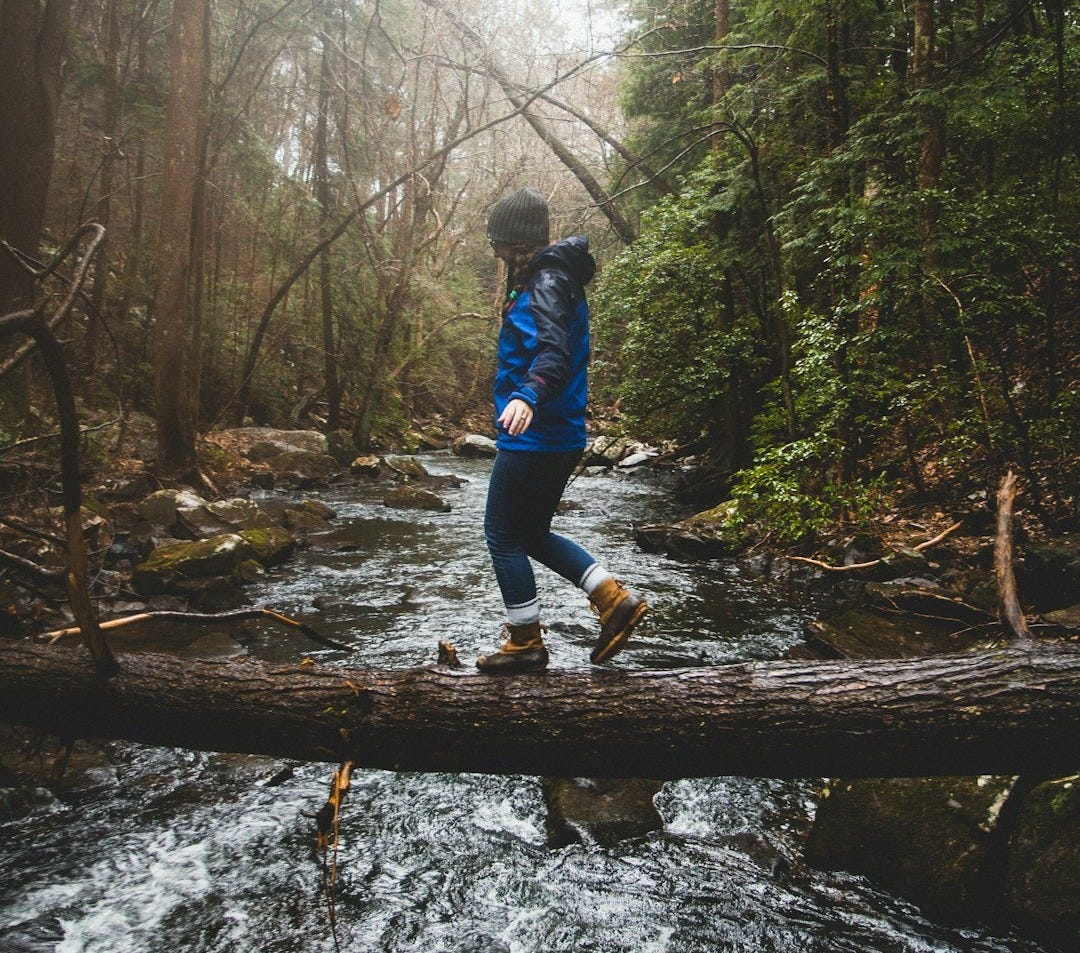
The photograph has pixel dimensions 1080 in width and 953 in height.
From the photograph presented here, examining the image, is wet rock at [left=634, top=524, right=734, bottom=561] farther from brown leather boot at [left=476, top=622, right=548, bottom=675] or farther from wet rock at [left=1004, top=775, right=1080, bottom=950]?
brown leather boot at [left=476, top=622, right=548, bottom=675]

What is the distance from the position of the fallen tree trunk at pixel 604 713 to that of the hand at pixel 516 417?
3.17ft

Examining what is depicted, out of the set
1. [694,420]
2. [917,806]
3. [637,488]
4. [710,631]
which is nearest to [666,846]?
[917,806]

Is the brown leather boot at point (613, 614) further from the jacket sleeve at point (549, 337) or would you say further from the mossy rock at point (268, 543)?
the mossy rock at point (268, 543)

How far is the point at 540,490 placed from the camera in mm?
2836

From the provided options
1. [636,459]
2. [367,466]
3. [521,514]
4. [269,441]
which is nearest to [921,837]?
[521,514]

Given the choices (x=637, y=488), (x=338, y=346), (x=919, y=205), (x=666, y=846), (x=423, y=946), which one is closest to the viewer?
(x=423, y=946)

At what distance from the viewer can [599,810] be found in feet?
11.5

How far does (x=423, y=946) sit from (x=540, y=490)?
1.91 m

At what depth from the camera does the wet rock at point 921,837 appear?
2.83m

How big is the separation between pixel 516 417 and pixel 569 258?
2.65 ft

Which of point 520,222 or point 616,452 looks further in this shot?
point 616,452

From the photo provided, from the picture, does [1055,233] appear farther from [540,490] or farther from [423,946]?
[423,946]

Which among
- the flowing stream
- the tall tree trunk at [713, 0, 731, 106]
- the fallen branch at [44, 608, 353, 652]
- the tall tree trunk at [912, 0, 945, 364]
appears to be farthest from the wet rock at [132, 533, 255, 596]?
the tall tree trunk at [713, 0, 731, 106]

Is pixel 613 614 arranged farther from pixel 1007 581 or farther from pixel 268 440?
pixel 268 440
